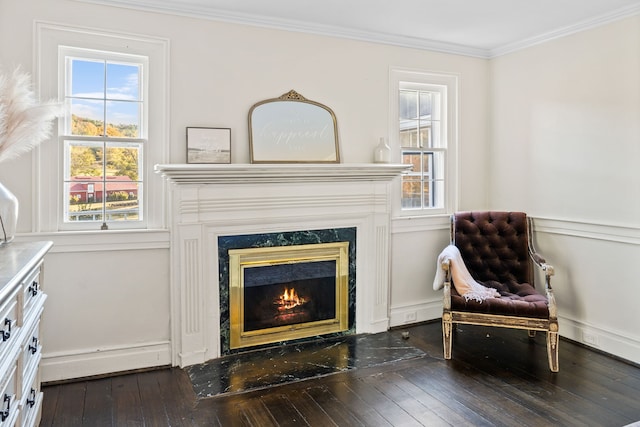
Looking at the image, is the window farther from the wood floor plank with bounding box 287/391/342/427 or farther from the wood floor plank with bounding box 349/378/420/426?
the wood floor plank with bounding box 349/378/420/426

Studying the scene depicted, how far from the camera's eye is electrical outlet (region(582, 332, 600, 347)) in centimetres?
356

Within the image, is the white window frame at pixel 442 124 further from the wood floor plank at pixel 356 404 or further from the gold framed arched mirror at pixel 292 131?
the wood floor plank at pixel 356 404

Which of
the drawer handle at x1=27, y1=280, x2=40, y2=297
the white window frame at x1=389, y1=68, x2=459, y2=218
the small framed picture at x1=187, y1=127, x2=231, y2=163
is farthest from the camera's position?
the white window frame at x1=389, y1=68, x2=459, y2=218

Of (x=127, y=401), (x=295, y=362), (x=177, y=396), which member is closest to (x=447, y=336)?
(x=295, y=362)

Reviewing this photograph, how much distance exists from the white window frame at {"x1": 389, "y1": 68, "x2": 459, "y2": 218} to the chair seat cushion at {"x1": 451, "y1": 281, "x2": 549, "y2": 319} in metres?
0.99

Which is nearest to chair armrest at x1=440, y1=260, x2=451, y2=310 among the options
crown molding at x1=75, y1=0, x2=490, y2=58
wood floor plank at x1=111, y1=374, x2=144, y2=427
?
crown molding at x1=75, y1=0, x2=490, y2=58

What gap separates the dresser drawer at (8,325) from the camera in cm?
152

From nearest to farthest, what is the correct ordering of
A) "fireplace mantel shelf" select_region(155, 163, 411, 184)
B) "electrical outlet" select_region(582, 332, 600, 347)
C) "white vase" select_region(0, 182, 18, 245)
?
"white vase" select_region(0, 182, 18, 245), "fireplace mantel shelf" select_region(155, 163, 411, 184), "electrical outlet" select_region(582, 332, 600, 347)

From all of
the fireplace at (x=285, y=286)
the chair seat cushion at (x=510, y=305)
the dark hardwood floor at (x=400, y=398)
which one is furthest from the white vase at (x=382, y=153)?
the dark hardwood floor at (x=400, y=398)

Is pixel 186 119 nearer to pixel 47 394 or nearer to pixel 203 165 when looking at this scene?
pixel 203 165

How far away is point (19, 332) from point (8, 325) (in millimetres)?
222

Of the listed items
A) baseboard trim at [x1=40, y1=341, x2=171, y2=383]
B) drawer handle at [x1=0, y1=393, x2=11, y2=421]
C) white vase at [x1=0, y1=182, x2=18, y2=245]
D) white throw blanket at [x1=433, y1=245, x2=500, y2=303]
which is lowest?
baseboard trim at [x1=40, y1=341, x2=171, y2=383]

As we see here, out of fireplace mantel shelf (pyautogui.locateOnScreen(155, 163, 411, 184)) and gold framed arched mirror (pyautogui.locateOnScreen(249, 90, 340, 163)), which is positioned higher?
gold framed arched mirror (pyautogui.locateOnScreen(249, 90, 340, 163))

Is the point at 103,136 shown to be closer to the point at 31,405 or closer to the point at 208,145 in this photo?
the point at 208,145
